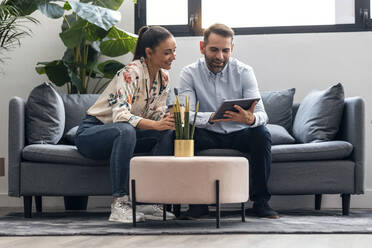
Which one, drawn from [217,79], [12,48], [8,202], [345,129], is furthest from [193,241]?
[12,48]

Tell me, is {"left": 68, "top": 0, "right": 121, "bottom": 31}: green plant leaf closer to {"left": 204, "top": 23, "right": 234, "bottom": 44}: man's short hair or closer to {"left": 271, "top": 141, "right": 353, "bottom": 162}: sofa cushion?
{"left": 204, "top": 23, "right": 234, "bottom": 44}: man's short hair

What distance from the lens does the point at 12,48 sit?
4.37 m

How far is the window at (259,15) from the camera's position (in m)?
4.21

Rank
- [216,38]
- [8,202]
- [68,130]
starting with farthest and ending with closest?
[8,202]
[68,130]
[216,38]

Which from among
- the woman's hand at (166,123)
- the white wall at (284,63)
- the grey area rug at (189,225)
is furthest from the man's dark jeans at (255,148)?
Answer: the white wall at (284,63)

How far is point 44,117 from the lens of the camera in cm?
346

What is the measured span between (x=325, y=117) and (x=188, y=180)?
1200mm

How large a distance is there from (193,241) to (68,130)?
1.71 meters

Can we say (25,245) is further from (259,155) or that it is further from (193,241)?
(259,155)

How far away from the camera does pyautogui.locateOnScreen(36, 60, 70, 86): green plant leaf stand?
4.04 meters

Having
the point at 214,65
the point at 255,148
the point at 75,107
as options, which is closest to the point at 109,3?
the point at 75,107

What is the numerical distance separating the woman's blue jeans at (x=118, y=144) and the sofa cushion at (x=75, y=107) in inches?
23.4

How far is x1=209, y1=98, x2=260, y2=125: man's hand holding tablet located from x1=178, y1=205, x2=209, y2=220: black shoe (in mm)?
440

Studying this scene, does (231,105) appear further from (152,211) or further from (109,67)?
(109,67)
